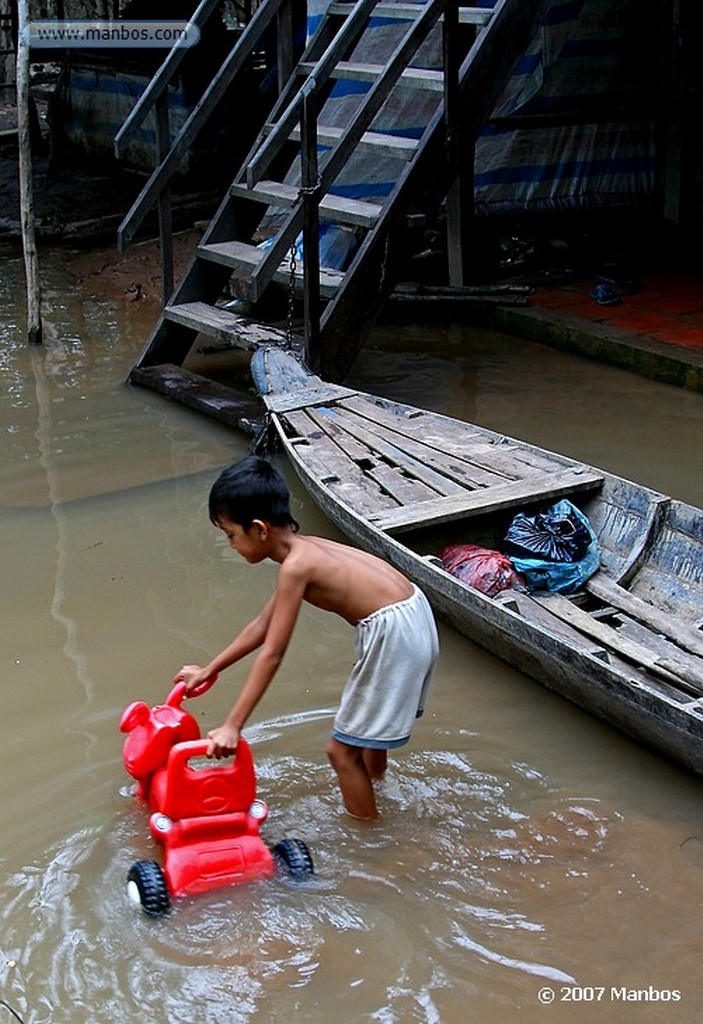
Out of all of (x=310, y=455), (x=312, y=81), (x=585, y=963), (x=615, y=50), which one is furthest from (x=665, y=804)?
(x=615, y=50)

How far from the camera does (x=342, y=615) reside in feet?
11.4

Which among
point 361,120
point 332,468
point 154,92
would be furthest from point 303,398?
point 154,92

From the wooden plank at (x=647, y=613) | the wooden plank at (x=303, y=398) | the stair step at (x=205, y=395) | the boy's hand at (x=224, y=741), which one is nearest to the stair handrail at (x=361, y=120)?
the wooden plank at (x=303, y=398)

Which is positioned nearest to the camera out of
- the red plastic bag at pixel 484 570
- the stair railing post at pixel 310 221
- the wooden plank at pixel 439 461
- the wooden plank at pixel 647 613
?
the wooden plank at pixel 647 613

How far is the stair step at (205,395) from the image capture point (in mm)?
7055

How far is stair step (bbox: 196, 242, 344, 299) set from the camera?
23.7ft

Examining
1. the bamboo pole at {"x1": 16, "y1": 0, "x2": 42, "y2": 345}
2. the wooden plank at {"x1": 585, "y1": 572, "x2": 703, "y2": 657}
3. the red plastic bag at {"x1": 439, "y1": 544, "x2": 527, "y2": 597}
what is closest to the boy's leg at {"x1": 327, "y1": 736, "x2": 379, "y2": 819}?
the red plastic bag at {"x1": 439, "y1": 544, "x2": 527, "y2": 597}

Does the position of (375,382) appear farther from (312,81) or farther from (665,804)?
(665,804)

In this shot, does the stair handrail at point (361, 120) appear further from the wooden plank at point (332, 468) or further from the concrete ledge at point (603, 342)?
the concrete ledge at point (603, 342)

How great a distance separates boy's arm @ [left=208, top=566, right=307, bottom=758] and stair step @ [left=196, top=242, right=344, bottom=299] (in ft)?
13.2

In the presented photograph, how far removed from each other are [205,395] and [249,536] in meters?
4.25

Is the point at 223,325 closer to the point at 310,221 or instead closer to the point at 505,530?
the point at 310,221

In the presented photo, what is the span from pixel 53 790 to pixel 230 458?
3067mm

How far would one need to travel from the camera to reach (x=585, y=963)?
3.16 metres
